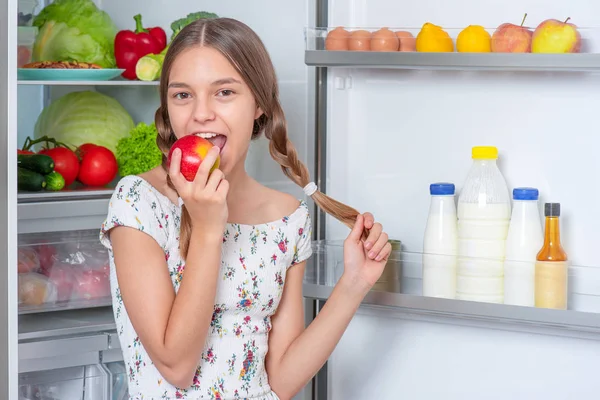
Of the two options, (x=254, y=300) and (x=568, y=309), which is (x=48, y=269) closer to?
(x=254, y=300)

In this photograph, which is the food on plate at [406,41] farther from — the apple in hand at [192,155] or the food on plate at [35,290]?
the food on plate at [35,290]

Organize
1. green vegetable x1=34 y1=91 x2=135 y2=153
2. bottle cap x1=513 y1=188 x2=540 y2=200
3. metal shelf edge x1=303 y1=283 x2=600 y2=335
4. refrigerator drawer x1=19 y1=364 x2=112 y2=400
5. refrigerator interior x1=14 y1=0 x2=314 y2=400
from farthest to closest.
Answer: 1. green vegetable x1=34 y1=91 x2=135 y2=153
2. refrigerator drawer x1=19 y1=364 x2=112 y2=400
3. refrigerator interior x1=14 y1=0 x2=314 y2=400
4. bottle cap x1=513 y1=188 x2=540 y2=200
5. metal shelf edge x1=303 y1=283 x2=600 y2=335

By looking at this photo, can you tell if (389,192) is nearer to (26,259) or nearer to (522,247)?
(522,247)

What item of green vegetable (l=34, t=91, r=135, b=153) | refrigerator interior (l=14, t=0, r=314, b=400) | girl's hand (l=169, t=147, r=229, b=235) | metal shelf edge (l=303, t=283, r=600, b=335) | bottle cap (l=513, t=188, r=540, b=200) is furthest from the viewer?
green vegetable (l=34, t=91, r=135, b=153)

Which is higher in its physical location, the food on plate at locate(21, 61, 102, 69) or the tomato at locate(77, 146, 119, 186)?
the food on plate at locate(21, 61, 102, 69)

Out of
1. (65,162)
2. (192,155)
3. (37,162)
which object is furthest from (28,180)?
(192,155)

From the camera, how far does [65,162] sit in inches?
77.2

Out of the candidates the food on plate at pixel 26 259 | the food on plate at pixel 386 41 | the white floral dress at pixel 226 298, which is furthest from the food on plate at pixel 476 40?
the food on plate at pixel 26 259

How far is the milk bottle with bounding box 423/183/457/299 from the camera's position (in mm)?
1818

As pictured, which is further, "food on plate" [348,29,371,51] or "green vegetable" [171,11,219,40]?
"green vegetable" [171,11,219,40]

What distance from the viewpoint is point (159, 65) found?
203cm

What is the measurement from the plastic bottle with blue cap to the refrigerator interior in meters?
0.52

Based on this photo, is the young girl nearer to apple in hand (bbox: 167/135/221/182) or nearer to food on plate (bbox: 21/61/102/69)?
apple in hand (bbox: 167/135/221/182)

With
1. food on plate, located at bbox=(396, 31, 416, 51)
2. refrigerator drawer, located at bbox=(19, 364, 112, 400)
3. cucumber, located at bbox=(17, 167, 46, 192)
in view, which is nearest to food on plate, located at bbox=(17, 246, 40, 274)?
cucumber, located at bbox=(17, 167, 46, 192)
